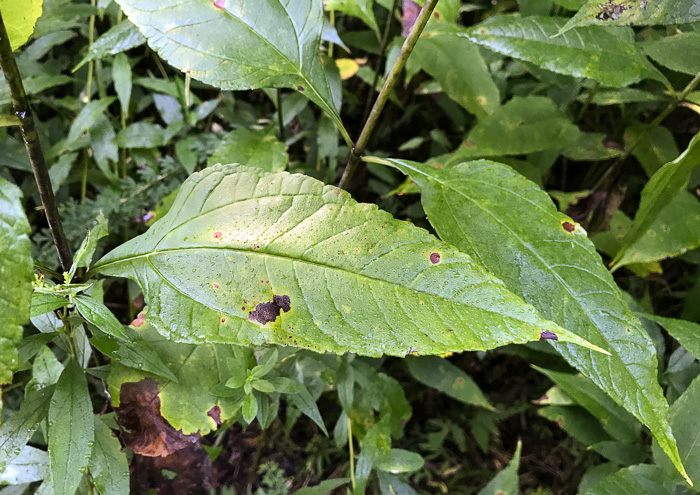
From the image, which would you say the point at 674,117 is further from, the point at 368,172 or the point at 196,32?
the point at 196,32

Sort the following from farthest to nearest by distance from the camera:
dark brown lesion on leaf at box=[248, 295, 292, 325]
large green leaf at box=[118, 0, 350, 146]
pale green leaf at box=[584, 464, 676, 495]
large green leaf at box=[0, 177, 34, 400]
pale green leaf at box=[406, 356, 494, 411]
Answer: pale green leaf at box=[406, 356, 494, 411] → pale green leaf at box=[584, 464, 676, 495] → large green leaf at box=[118, 0, 350, 146] → dark brown lesion on leaf at box=[248, 295, 292, 325] → large green leaf at box=[0, 177, 34, 400]

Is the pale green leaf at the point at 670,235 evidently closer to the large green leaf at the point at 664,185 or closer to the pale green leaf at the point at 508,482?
the large green leaf at the point at 664,185

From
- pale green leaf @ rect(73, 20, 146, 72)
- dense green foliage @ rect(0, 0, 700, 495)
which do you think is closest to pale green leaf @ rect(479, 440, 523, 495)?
dense green foliage @ rect(0, 0, 700, 495)

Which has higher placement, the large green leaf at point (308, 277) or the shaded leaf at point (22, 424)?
the large green leaf at point (308, 277)

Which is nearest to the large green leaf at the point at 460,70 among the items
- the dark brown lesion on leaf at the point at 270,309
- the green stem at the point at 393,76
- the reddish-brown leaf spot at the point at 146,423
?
the green stem at the point at 393,76

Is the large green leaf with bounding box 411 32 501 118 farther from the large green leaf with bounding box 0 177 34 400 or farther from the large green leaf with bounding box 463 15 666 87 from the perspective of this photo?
the large green leaf with bounding box 0 177 34 400

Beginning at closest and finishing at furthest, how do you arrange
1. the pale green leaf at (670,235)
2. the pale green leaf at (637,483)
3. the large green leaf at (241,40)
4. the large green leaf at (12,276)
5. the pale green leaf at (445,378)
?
the large green leaf at (12,276) < the large green leaf at (241,40) < the pale green leaf at (637,483) < the pale green leaf at (670,235) < the pale green leaf at (445,378)
